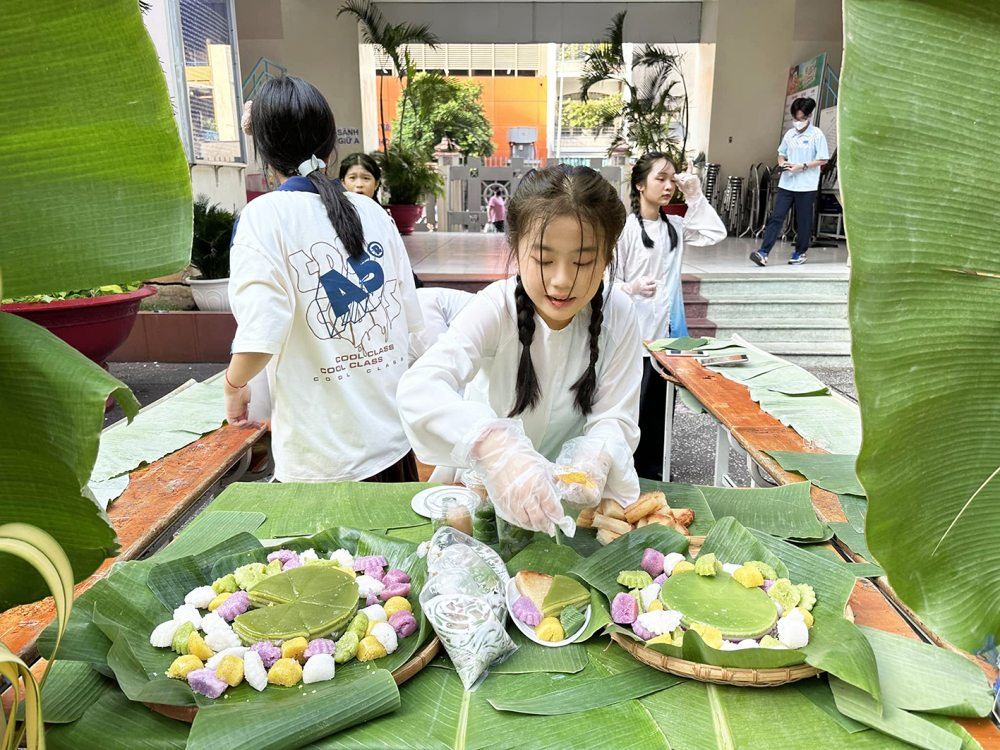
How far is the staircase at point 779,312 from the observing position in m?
5.52

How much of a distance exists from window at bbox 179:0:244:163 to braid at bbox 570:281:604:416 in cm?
504

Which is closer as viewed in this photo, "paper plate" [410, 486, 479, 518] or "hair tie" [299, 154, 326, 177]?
"paper plate" [410, 486, 479, 518]

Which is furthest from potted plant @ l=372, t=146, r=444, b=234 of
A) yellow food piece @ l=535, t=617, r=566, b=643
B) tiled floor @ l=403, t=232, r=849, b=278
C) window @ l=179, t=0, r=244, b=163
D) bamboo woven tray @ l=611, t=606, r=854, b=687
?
bamboo woven tray @ l=611, t=606, r=854, b=687

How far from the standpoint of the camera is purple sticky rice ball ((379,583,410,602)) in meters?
1.04

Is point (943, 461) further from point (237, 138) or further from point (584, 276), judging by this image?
point (237, 138)

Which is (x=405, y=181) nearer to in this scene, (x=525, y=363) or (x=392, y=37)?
(x=392, y=37)

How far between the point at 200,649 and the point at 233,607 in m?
0.08

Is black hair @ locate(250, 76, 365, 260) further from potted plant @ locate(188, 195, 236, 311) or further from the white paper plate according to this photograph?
potted plant @ locate(188, 195, 236, 311)

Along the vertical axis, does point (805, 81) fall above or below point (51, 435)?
above

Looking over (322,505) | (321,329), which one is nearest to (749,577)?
(322,505)

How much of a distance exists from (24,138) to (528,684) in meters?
0.83

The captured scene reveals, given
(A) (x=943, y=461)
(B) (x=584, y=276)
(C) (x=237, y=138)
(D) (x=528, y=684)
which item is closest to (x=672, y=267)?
(B) (x=584, y=276)

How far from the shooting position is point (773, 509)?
4.53 feet

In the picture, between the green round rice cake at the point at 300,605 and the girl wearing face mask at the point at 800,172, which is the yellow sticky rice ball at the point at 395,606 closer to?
the green round rice cake at the point at 300,605
